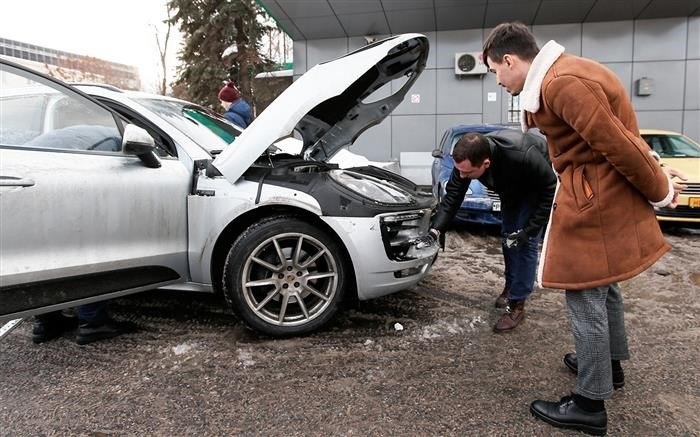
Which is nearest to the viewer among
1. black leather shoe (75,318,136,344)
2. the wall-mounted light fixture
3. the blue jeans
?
black leather shoe (75,318,136,344)

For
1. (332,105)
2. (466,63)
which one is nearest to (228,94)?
(332,105)

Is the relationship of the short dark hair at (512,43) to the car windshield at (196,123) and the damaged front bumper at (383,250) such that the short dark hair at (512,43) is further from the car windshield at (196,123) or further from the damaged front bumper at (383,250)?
the car windshield at (196,123)

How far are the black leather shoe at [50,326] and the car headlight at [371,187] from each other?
2105mm

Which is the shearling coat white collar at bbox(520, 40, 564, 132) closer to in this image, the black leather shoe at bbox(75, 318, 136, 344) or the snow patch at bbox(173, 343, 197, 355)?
the snow patch at bbox(173, 343, 197, 355)

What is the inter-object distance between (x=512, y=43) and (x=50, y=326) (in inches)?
128

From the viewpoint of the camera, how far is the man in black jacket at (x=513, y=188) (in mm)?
2865

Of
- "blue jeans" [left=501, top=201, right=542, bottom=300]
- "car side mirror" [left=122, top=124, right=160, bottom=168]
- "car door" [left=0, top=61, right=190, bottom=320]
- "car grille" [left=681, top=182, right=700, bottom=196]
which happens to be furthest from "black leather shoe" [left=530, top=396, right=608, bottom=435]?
"car grille" [left=681, top=182, right=700, bottom=196]

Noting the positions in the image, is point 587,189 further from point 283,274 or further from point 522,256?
point 283,274

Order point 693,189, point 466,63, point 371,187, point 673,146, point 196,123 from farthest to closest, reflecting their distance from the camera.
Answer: point 466,63, point 673,146, point 693,189, point 196,123, point 371,187

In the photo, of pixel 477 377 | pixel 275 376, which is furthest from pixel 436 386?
pixel 275 376

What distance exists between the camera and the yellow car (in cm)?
587

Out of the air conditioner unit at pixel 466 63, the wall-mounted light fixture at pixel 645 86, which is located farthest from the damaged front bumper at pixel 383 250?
the wall-mounted light fixture at pixel 645 86

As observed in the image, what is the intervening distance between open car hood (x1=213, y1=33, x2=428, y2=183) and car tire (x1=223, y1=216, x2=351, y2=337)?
441mm

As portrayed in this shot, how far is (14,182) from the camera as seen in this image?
238 centimetres
